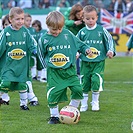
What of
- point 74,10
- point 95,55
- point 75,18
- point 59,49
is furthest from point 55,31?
point 75,18

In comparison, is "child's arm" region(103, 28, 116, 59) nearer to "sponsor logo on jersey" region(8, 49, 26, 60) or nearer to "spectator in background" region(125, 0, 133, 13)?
"sponsor logo on jersey" region(8, 49, 26, 60)

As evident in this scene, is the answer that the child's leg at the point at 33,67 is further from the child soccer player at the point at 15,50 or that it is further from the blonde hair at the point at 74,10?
the child soccer player at the point at 15,50

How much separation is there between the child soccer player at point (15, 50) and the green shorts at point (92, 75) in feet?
3.38

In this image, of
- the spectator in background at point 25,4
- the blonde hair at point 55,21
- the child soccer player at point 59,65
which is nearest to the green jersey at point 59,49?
the child soccer player at point 59,65

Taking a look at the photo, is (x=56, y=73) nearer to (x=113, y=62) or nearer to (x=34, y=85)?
(x=34, y=85)

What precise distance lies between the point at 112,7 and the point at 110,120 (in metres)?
14.9

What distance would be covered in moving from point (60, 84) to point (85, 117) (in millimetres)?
1041

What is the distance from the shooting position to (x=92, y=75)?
9984 millimetres

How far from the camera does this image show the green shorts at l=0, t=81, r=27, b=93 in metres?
9.60

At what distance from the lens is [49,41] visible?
27.9 feet

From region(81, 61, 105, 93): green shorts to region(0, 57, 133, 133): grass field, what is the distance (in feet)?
1.46

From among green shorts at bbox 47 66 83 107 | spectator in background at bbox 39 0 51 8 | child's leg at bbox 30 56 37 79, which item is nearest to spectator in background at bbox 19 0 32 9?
spectator in background at bbox 39 0 51 8

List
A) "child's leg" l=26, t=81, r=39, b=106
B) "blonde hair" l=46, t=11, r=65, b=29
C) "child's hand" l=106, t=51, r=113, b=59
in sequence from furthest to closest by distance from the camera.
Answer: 1. "child's leg" l=26, t=81, r=39, b=106
2. "child's hand" l=106, t=51, r=113, b=59
3. "blonde hair" l=46, t=11, r=65, b=29

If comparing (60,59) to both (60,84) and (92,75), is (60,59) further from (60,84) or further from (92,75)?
(92,75)
